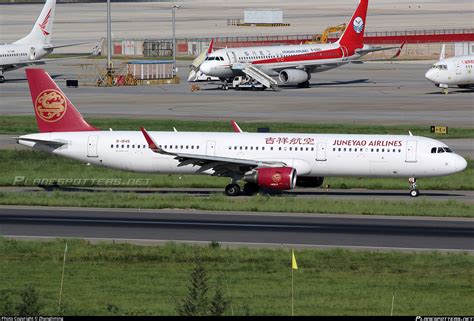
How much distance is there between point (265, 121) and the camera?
84.1 meters

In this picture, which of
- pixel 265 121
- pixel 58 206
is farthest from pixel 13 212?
pixel 265 121

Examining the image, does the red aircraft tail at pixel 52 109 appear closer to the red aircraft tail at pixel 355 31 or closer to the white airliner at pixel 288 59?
the white airliner at pixel 288 59

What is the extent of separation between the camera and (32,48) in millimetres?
130000

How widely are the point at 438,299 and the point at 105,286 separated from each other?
9334 millimetres

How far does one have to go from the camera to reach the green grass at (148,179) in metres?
56.2

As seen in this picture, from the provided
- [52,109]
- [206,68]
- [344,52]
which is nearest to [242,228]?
[52,109]

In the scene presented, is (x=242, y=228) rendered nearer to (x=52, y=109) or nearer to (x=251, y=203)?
(x=251, y=203)

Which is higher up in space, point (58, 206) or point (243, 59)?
point (243, 59)

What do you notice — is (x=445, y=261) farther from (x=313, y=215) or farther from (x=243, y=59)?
(x=243, y=59)

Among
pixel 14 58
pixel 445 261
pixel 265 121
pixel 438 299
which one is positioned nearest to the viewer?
pixel 438 299

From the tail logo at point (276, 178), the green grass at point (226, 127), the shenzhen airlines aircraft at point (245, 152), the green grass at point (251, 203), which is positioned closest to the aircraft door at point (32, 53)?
the green grass at point (226, 127)

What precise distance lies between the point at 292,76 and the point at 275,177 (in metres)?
67.3

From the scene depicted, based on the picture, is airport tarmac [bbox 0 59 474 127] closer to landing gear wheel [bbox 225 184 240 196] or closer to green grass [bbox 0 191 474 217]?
landing gear wheel [bbox 225 184 240 196]

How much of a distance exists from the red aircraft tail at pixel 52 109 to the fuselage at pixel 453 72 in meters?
61.4
